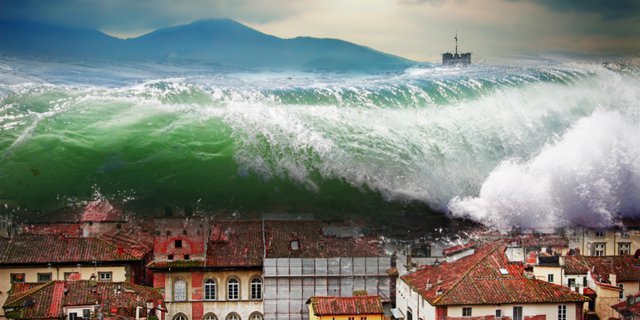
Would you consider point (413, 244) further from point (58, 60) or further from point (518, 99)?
point (58, 60)

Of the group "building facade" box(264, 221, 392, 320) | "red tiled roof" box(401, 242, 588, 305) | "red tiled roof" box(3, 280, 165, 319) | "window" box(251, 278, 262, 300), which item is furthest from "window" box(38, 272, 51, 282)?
"red tiled roof" box(401, 242, 588, 305)

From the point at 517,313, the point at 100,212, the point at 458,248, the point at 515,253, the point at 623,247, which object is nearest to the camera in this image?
the point at 517,313

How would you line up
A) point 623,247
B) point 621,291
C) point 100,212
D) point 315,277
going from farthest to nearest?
point 623,247 → point 100,212 → point 315,277 → point 621,291

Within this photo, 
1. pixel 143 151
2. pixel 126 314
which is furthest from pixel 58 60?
pixel 126 314

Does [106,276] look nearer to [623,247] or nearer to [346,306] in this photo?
[346,306]

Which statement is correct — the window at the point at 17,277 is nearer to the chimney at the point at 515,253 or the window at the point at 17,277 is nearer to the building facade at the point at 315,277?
the building facade at the point at 315,277

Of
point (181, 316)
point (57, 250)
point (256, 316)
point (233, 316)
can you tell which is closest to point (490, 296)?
point (256, 316)
